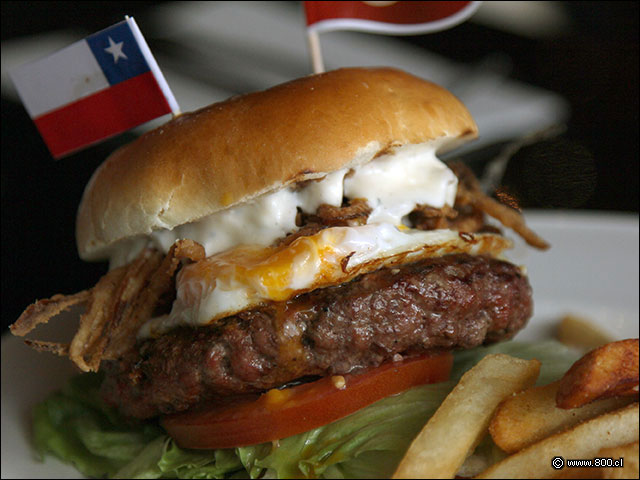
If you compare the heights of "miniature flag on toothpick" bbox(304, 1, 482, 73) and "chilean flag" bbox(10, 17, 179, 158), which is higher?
"chilean flag" bbox(10, 17, 179, 158)

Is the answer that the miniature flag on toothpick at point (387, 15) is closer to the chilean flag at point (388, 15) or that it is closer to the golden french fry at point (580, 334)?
the chilean flag at point (388, 15)

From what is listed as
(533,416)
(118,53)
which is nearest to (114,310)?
(118,53)

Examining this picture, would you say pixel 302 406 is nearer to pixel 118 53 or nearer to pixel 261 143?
pixel 261 143

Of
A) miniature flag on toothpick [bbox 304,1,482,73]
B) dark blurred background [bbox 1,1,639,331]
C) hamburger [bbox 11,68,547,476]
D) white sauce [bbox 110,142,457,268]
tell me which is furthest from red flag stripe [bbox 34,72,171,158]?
dark blurred background [bbox 1,1,639,331]

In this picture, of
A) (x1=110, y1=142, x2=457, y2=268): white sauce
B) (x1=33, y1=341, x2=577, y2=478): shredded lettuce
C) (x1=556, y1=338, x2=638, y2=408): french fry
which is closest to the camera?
(x1=556, y1=338, x2=638, y2=408): french fry

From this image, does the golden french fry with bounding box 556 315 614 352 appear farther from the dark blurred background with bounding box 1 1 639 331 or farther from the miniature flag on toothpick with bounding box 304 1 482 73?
the miniature flag on toothpick with bounding box 304 1 482 73
